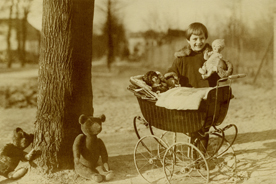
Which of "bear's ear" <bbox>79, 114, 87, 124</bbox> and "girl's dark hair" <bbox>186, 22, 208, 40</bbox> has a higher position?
"girl's dark hair" <bbox>186, 22, 208, 40</bbox>

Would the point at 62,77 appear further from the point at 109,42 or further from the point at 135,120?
the point at 109,42

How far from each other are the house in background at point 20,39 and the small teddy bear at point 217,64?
4.32 metres

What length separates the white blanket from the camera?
367 centimetres

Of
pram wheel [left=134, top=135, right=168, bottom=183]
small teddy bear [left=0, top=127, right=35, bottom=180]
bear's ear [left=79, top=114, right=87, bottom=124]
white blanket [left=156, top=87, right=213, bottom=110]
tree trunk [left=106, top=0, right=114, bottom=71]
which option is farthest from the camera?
tree trunk [left=106, top=0, right=114, bottom=71]

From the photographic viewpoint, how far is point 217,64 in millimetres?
4055

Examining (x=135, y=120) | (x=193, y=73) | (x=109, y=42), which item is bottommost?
(x=135, y=120)

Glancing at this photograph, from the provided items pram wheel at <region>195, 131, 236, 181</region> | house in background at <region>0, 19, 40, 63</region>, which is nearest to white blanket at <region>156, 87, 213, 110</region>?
pram wheel at <region>195, 131, 236, 181</region>

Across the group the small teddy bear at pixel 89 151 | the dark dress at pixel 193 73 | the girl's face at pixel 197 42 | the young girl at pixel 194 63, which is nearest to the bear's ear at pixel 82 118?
the small teddy bear at pixel 89 151

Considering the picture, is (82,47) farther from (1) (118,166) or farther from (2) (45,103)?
(1) (118,166)

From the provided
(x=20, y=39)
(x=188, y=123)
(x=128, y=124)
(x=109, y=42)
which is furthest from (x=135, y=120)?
(x=109, y=42)

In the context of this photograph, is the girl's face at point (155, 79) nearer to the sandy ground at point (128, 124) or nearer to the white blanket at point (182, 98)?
the white blanket at point (182, 98)

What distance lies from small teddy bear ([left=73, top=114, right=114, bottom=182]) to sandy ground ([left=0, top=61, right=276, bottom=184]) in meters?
0.15

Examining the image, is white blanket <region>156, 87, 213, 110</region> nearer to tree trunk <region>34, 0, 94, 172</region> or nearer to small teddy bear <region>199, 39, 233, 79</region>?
small teddy bear <region>199, 39, 233, 79</region>

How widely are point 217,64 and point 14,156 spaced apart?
271 centimetres
